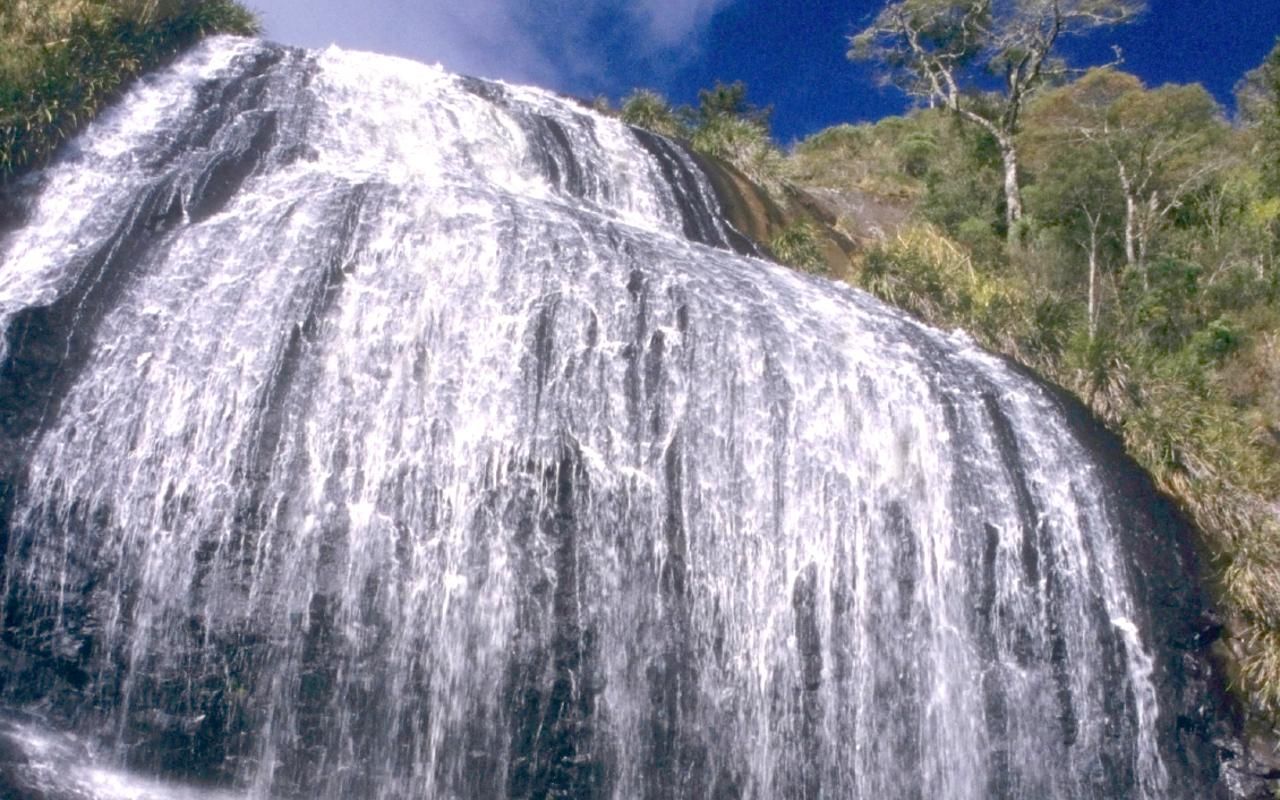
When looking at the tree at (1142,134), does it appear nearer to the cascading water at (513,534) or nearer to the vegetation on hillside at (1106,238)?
the vegetation on hillside at (1106,238)

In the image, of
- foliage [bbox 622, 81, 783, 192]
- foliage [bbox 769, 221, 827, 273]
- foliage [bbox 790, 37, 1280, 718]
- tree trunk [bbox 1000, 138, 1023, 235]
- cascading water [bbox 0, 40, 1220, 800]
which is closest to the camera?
cascading water [bbox 0, 40, 1220, 800]

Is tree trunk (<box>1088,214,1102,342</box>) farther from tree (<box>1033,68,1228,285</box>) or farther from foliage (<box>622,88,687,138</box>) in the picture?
foliage (<box>622,88,687,138</box>)

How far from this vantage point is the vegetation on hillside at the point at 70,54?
522 inches

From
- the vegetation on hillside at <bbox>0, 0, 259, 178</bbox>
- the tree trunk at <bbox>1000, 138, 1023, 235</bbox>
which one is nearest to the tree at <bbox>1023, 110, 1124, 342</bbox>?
the tree trunk at <bbox>1000, 138, 1023, 235</bbox>

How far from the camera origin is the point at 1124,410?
13.7 m

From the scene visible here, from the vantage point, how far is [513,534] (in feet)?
34.2

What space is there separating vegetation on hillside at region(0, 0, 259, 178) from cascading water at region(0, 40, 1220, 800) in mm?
692

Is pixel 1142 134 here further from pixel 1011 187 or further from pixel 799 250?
pixel 799 250

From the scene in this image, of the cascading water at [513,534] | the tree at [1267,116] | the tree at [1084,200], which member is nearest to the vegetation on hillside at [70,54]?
the cascading water at [513,534]

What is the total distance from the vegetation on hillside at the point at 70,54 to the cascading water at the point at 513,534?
0.69 meters

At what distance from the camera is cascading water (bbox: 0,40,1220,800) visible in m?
9.77

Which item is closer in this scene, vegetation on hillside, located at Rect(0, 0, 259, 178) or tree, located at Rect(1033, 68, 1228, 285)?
vegetation on hillside, located at Rect(0, 0, 259, 178)

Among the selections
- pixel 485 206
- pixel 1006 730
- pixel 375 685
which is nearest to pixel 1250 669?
pixel 1006 730

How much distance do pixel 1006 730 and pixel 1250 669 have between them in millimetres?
2842
